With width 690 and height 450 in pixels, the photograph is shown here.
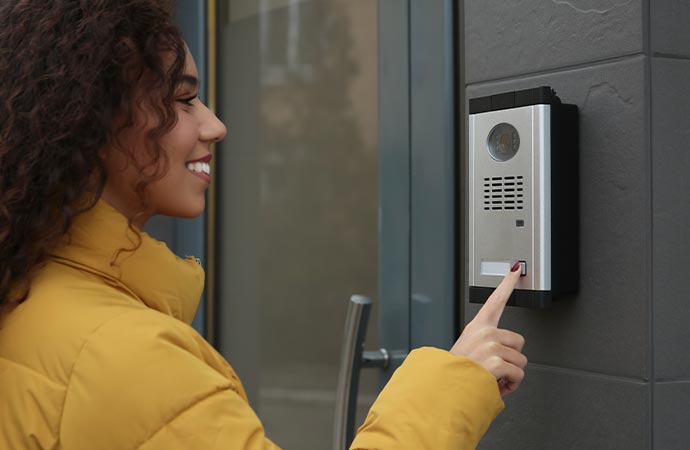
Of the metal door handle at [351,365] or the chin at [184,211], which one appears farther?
the metal door handle at [351,365]

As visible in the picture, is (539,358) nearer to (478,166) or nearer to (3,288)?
(478,166)

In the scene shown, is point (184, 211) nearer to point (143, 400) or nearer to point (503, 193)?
point (143, 400)

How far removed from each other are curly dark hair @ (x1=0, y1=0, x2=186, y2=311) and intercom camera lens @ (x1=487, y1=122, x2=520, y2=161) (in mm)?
530

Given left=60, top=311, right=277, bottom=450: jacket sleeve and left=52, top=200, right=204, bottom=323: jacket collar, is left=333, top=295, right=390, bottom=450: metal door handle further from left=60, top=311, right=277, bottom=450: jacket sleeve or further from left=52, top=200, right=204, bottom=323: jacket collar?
left=60, top=311, right=277, bottom=450: jacket sleeve

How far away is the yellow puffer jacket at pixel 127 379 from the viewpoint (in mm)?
1093

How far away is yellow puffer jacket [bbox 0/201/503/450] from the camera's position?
3.59 ft

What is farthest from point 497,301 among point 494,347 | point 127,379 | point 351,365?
point 351,365

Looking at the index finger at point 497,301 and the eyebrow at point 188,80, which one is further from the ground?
the eyebrow at point 188,80

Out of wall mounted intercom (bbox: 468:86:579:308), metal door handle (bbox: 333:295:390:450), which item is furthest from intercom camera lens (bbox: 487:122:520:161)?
metal door handle (bbox: 333:295:390:450)

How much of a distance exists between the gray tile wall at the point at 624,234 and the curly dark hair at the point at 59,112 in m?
0.61

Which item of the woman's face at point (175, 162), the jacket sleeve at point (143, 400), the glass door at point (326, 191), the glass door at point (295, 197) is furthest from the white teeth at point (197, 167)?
the glass door at point (295, 197)

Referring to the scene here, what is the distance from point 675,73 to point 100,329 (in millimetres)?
842

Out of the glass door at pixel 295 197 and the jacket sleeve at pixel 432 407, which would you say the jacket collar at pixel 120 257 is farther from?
the glass door at pixel 295 197

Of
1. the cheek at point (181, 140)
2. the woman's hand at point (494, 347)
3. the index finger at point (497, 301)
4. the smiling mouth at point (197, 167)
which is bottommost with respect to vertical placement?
the woman's hand at point (494, 347)
